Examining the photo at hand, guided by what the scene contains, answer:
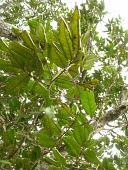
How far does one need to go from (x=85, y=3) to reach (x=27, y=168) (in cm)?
330

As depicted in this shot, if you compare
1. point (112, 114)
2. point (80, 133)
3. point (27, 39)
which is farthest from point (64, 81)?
point (112, 114)

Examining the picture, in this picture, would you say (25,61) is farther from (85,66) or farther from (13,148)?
(13,148)

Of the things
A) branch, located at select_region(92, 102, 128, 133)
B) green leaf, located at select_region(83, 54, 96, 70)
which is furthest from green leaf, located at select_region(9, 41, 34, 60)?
branch, located at select_region(92, 102, 128, 133)

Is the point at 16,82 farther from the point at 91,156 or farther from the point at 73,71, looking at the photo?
the point at 91,156

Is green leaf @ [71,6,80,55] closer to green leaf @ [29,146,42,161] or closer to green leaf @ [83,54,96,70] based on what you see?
green leaf @ [83,54,96,70]

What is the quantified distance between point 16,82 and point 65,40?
1.06 feet

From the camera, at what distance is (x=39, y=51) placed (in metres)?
0.97

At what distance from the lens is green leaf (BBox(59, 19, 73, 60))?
0.84 meters

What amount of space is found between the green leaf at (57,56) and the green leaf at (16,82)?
14 centimetres

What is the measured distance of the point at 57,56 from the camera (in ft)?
3.21

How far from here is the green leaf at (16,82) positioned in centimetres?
106

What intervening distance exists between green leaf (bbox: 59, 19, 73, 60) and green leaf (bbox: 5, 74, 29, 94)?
0.70ft

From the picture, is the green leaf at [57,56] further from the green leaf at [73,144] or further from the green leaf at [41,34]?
the green leaf at [73,144]

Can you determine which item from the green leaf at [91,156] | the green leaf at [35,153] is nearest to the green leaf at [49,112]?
the green leaf at [91,156]
